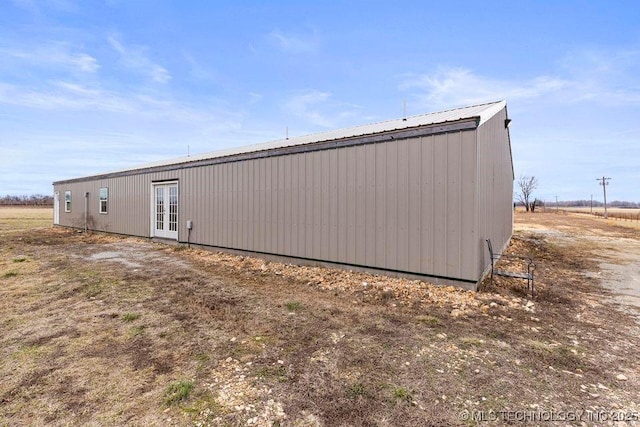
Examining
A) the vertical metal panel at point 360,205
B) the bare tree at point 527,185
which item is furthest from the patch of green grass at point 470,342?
the bare tree at point 527,185

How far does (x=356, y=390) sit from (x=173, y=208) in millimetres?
11013

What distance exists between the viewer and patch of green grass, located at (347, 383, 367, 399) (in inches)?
92.8

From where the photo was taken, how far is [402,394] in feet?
7.75

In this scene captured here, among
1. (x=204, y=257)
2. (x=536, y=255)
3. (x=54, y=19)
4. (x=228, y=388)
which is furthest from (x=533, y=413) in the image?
(x=54, y=19)

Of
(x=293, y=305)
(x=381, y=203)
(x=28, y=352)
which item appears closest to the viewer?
(x=28, y=352)

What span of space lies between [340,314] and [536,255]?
351 inches

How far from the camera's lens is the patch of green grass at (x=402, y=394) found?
2.30 m

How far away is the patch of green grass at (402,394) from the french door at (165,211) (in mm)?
10811

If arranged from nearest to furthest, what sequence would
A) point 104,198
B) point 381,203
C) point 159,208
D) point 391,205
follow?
point 391,205
point 381,203
point 159,208
point 104,198

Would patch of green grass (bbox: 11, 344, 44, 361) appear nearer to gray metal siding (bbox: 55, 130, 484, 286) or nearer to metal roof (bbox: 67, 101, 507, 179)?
gray metal siding (bbox: 55, 130, 484, 286)

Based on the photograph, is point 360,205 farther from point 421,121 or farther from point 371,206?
point 421,121

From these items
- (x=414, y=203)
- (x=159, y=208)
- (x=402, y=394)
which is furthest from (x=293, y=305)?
(x=159, y=208)

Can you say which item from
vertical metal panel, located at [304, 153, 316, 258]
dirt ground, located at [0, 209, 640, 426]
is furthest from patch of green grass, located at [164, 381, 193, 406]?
vertical metal panel, located at [304, 153, 316, 258]

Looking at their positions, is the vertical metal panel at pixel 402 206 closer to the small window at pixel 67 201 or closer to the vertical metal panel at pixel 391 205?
the vertical metal panel at pixel 391 205
